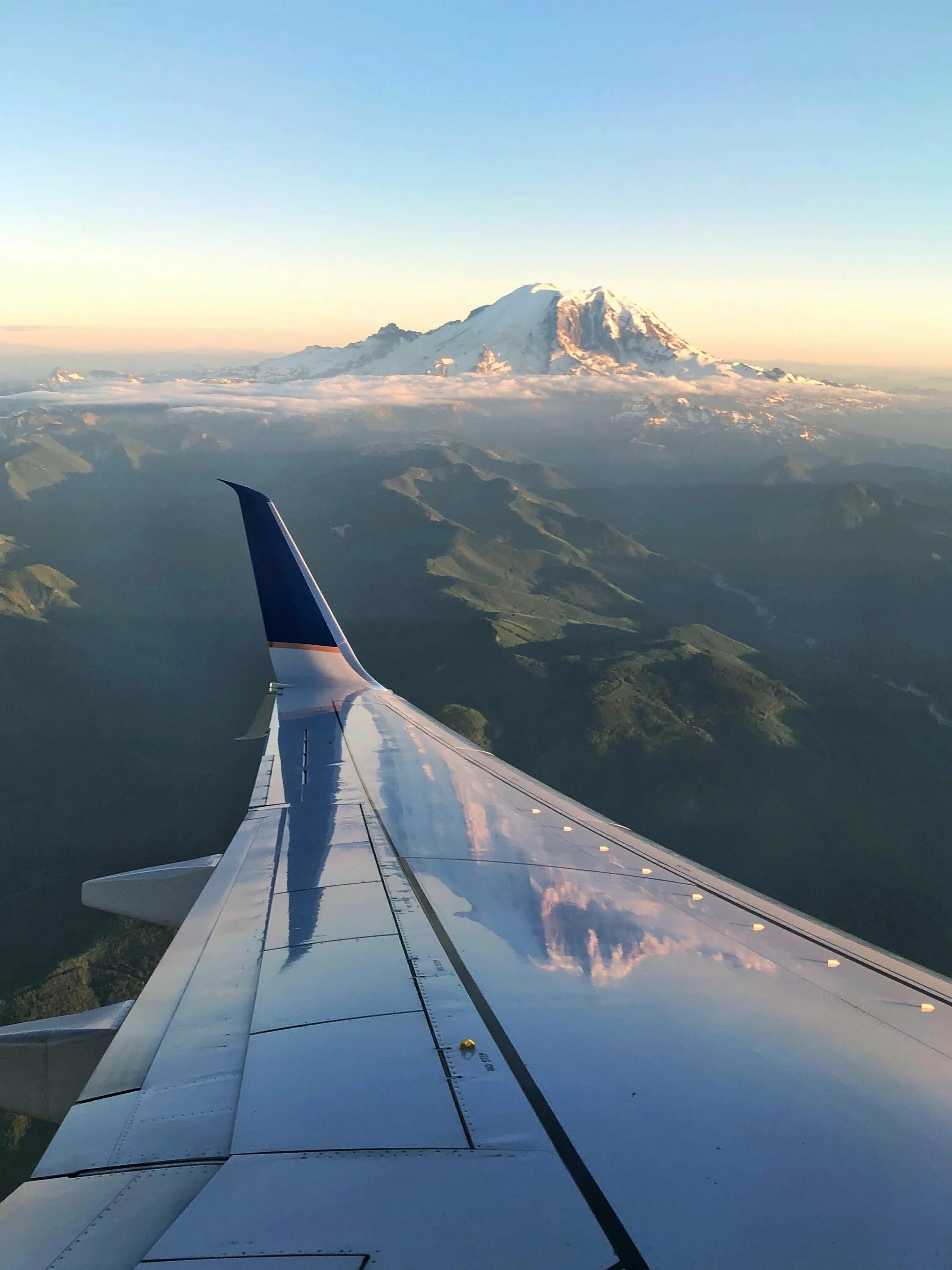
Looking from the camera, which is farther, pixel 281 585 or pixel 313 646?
pixel 313 646

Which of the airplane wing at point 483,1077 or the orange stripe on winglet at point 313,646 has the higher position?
the orange stripe on winglet at point 313,646

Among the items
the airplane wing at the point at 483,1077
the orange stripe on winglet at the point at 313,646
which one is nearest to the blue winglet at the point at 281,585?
the orange stripe on winglet at the point at 313,646

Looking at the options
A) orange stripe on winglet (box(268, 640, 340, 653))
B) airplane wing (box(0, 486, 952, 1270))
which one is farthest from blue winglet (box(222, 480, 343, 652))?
airplane wing (box(0, 486, 952, 1270))

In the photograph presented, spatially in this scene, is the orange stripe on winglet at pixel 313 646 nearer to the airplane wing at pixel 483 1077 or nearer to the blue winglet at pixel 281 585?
the blue winglet at pixel 281 585

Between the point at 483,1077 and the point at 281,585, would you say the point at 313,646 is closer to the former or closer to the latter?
the point at 281,585

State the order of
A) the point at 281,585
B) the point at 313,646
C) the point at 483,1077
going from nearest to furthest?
the point at 483,1077 → the point at 281,585 → the point at 313,646

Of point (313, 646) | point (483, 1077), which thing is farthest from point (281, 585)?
point (483, 1077)

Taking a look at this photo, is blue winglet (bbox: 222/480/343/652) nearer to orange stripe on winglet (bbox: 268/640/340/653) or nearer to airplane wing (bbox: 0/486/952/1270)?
orange stripe on winglet (bbox: 268/640/340/653)
